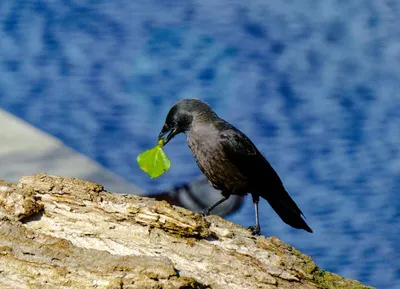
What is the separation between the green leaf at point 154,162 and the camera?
394 centimetres

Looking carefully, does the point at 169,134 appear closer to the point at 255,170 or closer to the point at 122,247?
the point at 255,170

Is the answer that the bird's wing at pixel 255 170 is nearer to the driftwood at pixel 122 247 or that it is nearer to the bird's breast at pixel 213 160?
the bird's breast at pixel 213 160

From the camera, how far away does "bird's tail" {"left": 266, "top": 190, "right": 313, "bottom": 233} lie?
14.3ft

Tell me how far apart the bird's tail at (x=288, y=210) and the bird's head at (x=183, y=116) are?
22.9 inches

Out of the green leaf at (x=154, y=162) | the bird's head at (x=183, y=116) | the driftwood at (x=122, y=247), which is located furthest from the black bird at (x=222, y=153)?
the driftwood at (x=122, y=247)

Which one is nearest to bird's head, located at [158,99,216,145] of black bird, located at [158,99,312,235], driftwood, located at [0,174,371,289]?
black bird, located at [158,99,312,235]

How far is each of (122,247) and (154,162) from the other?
42.8 inches

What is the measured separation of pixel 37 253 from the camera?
2.88 metres

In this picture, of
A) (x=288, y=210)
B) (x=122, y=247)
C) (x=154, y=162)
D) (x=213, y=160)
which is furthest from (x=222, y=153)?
(x=122, y=247)

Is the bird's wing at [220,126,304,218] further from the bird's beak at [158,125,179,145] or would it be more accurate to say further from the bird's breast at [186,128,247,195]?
the bird's beak at [158,125,179,145]

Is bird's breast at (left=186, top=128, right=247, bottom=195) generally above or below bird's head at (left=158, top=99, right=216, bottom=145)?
below

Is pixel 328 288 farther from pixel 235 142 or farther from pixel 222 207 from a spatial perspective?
pixel 222 207

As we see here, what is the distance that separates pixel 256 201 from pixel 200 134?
50cm

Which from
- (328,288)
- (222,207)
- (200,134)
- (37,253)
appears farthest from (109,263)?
(222,207)
